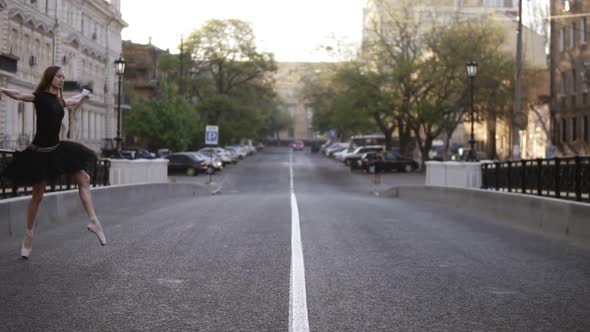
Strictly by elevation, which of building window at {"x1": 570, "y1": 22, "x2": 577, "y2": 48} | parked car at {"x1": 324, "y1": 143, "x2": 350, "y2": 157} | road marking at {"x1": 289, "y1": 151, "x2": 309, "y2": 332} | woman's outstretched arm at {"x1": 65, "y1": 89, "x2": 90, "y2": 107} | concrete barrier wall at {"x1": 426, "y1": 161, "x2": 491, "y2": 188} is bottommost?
road marking at {"x1": 289, "y1": 151, "x2": 309, "y2": 332}

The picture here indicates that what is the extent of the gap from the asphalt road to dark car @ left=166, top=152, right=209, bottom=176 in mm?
42857

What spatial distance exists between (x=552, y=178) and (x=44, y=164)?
9.10 metres

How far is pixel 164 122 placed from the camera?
58000 mm

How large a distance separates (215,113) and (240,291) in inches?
2688

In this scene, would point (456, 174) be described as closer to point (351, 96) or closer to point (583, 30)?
point (583, 30)

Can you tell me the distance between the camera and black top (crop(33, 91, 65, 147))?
24.2ft

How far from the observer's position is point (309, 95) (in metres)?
72.6

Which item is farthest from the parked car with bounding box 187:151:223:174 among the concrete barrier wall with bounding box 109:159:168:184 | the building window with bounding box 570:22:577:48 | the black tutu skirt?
the black tutu skirt

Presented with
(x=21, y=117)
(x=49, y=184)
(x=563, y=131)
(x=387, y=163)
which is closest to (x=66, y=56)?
(x=21, y=117)

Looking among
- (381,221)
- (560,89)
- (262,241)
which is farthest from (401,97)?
(262,241)

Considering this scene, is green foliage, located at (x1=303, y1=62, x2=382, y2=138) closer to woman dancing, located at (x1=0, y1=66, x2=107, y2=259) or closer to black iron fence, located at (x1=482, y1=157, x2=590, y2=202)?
black iron fence, located at (x1=482, y1=157, x2=590, y2=202)

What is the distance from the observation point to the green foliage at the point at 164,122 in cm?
5766

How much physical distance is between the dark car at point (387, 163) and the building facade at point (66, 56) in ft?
67.7

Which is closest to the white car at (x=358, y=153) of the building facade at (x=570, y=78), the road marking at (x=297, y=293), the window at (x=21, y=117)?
the building facade at (x=570, y=78)
